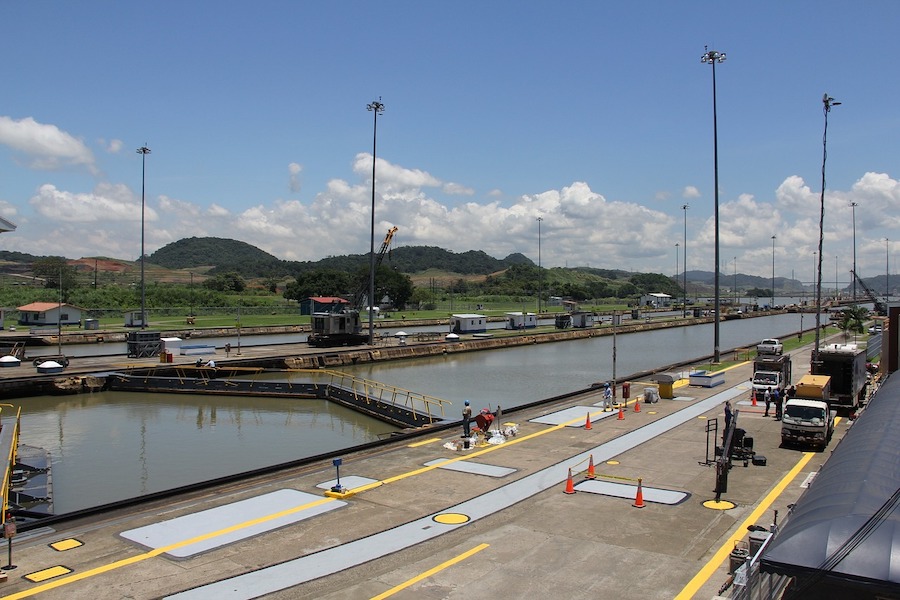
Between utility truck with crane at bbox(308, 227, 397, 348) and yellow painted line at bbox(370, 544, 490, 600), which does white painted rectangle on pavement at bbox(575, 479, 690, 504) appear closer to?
yellow painted line at bbox(370, 544, 490, 600)

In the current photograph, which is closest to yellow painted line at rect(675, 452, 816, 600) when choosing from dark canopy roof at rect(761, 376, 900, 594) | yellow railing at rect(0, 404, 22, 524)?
dark canopy roof at rect(761, 376, 900, 594)

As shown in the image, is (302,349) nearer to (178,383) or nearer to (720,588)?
(178,383)

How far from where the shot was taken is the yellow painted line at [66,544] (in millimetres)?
14385

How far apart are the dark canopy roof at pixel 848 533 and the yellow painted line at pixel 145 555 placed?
1144 cm

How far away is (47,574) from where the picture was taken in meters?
13.0

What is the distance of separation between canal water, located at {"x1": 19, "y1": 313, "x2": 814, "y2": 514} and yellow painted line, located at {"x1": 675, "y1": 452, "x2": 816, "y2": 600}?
17005 mm

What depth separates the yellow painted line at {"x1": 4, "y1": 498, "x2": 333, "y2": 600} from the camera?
12258 mm

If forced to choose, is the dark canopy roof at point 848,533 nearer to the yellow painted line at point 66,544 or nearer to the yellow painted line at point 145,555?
the yellow painted line at point 145,555

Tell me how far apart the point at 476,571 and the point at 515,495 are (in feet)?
16.9

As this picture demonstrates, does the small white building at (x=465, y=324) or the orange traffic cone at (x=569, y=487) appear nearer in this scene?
the orange traffic cone at (x=569, y=487)

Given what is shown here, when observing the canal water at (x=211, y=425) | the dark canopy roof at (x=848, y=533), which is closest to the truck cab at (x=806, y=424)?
the dark canopy roof at (x=848, y=533)

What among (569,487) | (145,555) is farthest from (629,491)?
(145,555)

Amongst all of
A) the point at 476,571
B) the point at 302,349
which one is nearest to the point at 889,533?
the point at 476,571

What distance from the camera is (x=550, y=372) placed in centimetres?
5422
